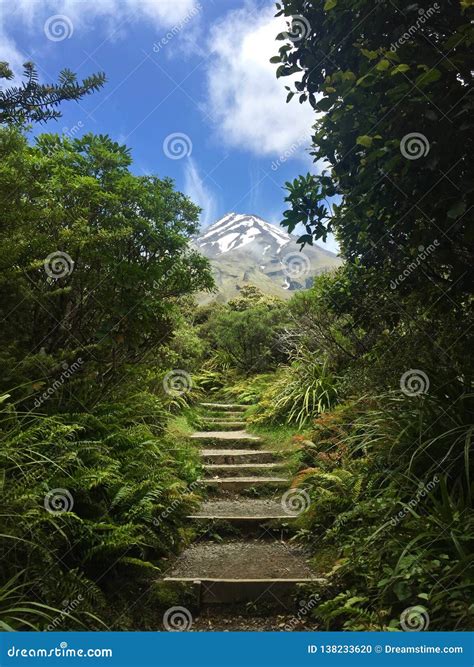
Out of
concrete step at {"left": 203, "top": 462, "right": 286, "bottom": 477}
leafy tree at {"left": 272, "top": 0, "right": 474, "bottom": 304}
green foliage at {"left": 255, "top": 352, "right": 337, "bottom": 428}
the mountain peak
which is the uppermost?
the mountain peak

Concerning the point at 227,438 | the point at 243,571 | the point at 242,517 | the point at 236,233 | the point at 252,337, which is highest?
the point at 236,233

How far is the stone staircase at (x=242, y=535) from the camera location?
3.16 meters

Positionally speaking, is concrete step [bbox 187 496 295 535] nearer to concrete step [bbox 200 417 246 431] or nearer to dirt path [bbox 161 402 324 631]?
dirt path [bbox 161 402 324 631]

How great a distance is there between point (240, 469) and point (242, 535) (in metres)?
1.68

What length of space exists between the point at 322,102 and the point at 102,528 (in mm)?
3186

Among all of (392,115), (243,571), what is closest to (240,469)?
(243,571)

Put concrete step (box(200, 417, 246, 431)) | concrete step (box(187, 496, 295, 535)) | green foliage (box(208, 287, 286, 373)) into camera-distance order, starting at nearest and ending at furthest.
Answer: concrete step (box(187, 496, 295, 535)), concrete step (box(200, 417, 246, 431)), green foliage (box(208, 287, 286, 373))

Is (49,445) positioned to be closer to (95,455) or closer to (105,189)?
(95,455)

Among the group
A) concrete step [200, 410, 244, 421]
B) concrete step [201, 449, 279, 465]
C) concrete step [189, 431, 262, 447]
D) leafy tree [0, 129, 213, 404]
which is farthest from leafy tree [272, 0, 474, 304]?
concrete step [200, 410, 244, 421]

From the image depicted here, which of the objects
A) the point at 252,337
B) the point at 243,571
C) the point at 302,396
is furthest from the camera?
the point at 252,337

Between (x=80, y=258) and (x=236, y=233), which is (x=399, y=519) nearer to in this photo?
(x=80, y=258)

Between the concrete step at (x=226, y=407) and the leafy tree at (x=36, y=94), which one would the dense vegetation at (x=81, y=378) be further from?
the concrete step at (x=226, y=407)

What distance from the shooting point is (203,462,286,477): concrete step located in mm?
5875

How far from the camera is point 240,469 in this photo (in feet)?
19.5
